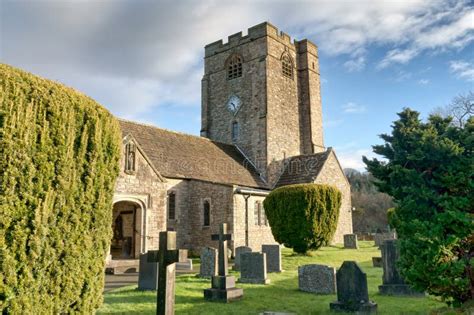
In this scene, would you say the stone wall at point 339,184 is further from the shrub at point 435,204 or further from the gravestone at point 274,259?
the shrub at point 435,204

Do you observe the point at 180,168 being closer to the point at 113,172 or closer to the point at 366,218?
the point at 113,172

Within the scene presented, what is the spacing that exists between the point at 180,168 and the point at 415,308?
598 inches

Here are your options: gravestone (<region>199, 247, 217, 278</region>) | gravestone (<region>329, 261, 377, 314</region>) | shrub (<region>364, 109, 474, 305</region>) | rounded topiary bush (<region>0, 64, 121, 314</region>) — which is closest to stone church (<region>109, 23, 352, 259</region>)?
gravestone (<region>199, 247, 217, 278</region>)

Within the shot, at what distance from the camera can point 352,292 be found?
26.1ft

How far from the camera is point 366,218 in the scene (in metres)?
60.4

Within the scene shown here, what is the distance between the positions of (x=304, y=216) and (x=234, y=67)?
17080 mm

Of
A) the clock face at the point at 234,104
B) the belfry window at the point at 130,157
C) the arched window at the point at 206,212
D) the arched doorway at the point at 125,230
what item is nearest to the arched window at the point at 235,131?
the clock face at the point at 234,104

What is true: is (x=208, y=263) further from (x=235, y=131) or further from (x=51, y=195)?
(x=235, y=131)

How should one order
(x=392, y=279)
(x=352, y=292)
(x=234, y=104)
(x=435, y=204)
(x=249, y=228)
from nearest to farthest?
(x=435, y=204)
(x=352, y=292)
(x=392, y=279)
(x=249, y=228)
(x=234, y=104)

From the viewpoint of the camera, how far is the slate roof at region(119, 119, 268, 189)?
68.0 ft

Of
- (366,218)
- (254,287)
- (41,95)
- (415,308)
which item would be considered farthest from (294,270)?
(366,218)

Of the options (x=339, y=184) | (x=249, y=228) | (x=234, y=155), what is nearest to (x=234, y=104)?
(x=234, y=155)

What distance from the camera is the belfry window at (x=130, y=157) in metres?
15.9

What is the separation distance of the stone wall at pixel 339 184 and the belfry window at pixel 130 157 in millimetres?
14254
